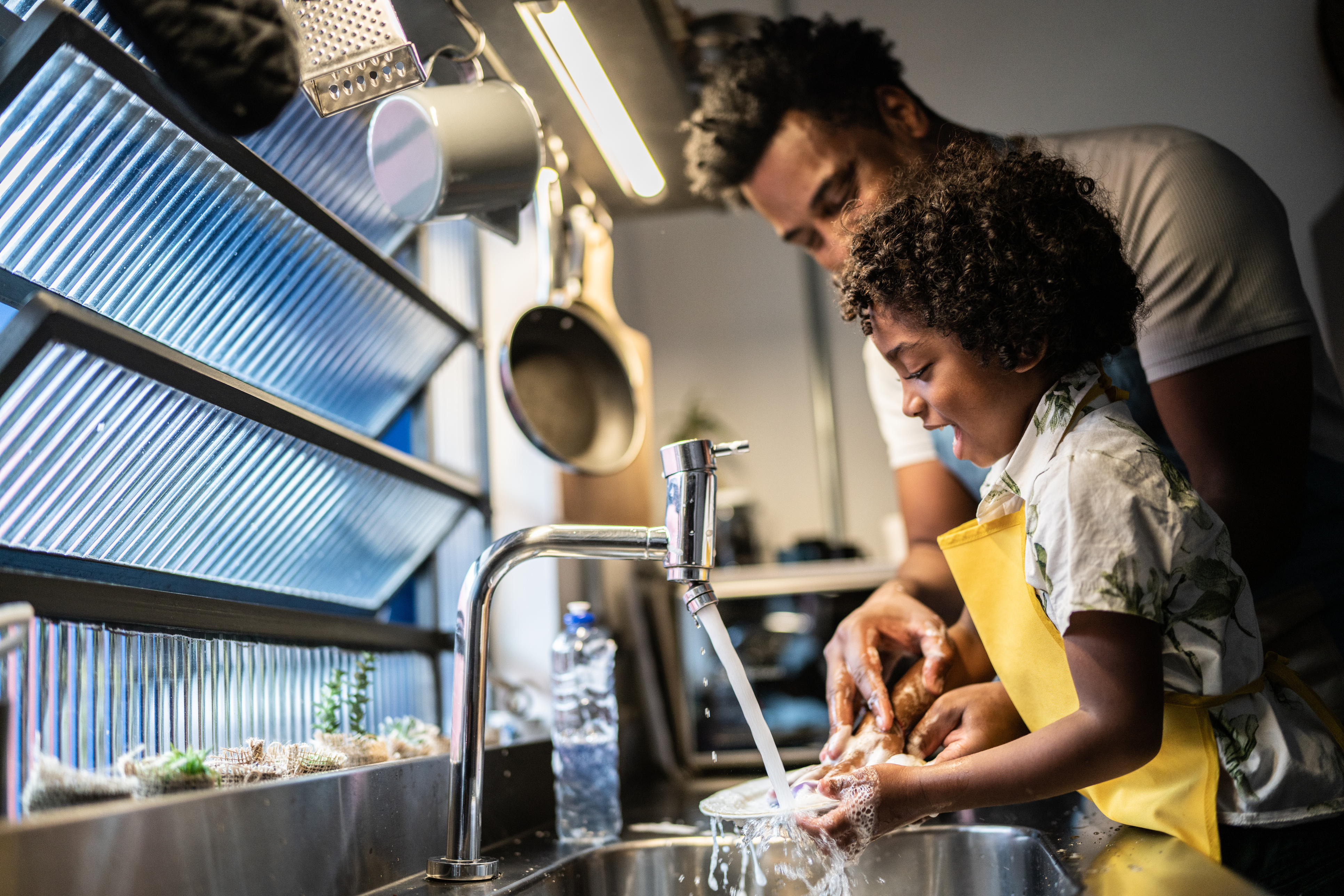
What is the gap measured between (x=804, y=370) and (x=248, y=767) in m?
1.84

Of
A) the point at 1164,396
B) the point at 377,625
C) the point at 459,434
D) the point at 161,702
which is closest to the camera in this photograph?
the point at 161,702

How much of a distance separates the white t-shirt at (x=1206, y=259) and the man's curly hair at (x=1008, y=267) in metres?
0.11

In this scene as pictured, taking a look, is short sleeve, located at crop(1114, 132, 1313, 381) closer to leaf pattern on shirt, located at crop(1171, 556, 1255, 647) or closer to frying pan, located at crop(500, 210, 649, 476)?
leaf pattern on shirt, located at crop(1171, 556, 1255, 647)

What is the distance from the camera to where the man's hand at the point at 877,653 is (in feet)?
3.38

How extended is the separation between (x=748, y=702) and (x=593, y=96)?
2.91 feet

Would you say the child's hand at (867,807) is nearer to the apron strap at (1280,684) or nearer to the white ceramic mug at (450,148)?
the apron strap at (1280,684)

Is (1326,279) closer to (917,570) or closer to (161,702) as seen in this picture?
(917,570)

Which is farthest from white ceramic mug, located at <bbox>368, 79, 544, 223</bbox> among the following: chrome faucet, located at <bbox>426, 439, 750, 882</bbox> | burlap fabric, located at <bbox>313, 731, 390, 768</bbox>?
burlap fabric, located at <bbox>313, 731, 390, 768</bbox>

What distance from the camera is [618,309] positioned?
250cm

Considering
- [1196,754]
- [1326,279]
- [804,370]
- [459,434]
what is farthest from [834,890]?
[804,370]

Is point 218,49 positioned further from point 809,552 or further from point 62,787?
point 809,552

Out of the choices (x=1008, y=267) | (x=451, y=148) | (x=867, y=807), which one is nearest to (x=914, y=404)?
(x=1008, y=267)

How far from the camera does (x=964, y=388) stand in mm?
909

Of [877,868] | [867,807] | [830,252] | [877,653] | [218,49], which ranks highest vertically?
[830,252]
